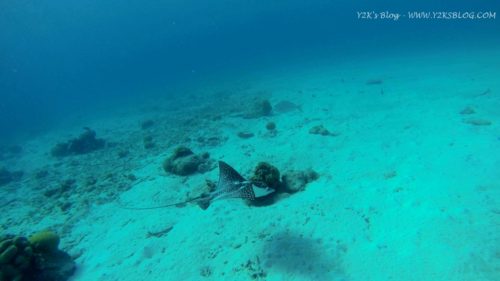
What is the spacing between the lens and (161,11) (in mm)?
129125

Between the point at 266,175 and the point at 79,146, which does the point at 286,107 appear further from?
the point at 79,146

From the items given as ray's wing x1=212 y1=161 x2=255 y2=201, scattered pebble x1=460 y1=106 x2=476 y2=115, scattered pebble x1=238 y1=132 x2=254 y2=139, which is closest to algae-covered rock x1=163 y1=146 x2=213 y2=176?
scattered pebble x1=238 y1=132 x2=254 y2=139

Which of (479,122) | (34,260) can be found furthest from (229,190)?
(479,122)

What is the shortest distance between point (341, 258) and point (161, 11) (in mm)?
147522

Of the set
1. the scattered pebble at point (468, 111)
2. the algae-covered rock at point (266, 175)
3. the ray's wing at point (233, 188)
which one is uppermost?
the ray's wing at point (233, 188)

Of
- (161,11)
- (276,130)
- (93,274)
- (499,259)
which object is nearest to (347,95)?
(276,130)

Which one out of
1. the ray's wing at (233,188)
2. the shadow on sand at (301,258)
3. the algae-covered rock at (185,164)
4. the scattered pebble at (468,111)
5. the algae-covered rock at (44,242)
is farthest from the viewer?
the scattered pebble at (468,111)

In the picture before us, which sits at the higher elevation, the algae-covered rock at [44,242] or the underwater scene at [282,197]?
the algae-covered rock at [44,242]

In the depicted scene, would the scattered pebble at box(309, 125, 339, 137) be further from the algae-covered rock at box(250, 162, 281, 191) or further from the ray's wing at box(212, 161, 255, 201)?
the ray's wing at box(212, 161, 255, 201)

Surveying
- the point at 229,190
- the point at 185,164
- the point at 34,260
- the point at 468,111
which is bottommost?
the point at 468,111

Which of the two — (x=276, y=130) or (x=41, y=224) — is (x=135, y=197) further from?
(x=276, y=130)

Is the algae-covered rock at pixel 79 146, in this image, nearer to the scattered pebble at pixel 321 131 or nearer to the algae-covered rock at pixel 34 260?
the algae-covered rock at pixel 34 260

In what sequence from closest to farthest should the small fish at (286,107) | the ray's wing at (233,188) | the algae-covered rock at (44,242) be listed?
the ray's wing at (233,188) → the algae-covered rock at (44,242) → the small fish at (286,107)

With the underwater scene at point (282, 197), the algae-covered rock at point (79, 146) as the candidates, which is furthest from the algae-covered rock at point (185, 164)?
the algae-covered rock at point (79, 146)
